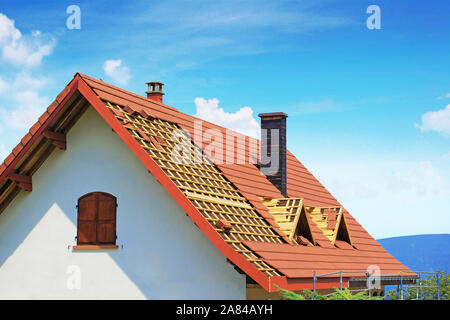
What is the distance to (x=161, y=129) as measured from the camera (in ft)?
59.1

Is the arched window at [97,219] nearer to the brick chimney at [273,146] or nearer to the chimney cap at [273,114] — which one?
the brick chimney at [273,146]

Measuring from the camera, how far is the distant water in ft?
410

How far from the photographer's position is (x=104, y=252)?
16.5 meters

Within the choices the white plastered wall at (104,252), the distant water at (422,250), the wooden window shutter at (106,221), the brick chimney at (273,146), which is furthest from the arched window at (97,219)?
the distant water at (422,250)

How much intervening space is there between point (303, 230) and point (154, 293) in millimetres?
5450

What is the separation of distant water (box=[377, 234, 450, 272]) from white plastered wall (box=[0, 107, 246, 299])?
4414 inches

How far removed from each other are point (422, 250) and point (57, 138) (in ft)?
392

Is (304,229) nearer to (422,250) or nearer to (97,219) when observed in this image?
(97,219)

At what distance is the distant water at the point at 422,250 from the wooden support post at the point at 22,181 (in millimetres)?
112146

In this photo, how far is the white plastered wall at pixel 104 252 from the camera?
15.5m

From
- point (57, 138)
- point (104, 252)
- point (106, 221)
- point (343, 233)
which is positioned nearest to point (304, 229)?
point (343, 233)

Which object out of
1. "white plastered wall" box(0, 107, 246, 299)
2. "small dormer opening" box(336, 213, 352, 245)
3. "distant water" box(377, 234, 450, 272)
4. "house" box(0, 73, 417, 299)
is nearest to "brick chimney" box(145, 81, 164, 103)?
"house" box(0, 73, 417, 299)

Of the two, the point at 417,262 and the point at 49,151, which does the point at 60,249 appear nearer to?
the point at 49,151
